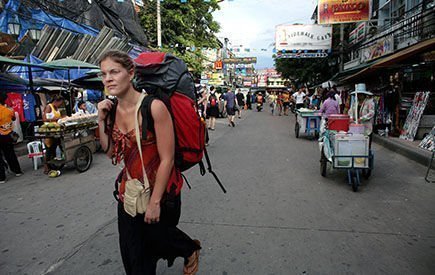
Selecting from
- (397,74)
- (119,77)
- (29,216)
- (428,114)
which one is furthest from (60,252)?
(397,74)

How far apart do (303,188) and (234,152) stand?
11.6 ft

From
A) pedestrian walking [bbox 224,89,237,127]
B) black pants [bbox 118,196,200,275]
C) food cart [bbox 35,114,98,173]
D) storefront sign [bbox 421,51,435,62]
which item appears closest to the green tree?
pedestrian walking [bbox 224,89,237,127]

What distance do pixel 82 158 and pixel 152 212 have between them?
5.89 metres

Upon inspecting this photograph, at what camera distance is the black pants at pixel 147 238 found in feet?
6.79

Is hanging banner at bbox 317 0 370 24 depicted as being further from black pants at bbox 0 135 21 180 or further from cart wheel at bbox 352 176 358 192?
Answer: black pants at bbox 0 135 21 180

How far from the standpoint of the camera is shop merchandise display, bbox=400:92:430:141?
941cm

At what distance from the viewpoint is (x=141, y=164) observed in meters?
2.01

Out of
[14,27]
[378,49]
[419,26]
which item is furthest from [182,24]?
[419,26]

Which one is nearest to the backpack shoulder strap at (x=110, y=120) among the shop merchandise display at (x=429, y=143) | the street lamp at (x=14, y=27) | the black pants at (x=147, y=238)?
the black pants at (x=147, y=238)

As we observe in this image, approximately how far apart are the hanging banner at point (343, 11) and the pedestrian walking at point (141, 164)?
57.3 ft

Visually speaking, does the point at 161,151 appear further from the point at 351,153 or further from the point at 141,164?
the point at 351,153

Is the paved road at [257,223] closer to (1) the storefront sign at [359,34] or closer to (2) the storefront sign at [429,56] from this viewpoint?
(2) the storefront sign at [429,56]

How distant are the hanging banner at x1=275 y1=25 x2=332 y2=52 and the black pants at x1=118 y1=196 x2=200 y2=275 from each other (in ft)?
71.1

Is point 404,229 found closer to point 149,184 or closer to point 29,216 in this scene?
point 149,184
